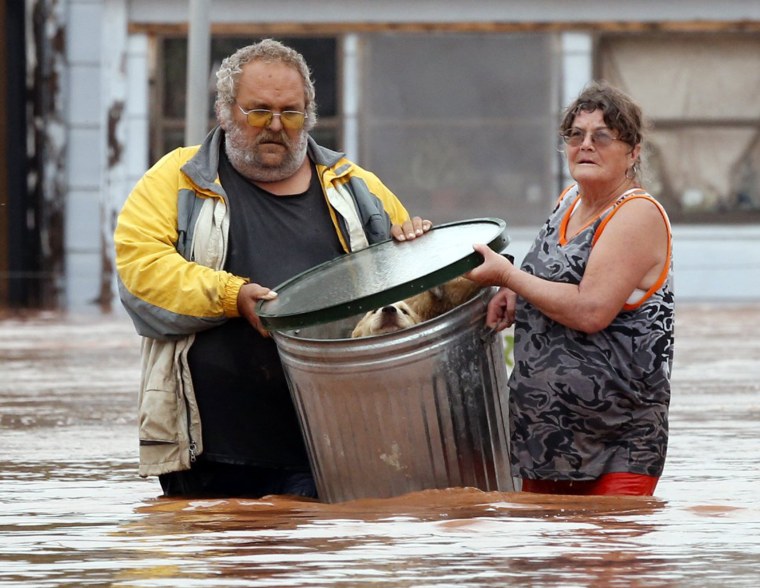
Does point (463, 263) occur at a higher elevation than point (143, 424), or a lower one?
higher

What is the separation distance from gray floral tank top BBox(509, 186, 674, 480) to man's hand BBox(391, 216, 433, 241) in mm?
605

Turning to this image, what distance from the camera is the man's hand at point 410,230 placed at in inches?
235

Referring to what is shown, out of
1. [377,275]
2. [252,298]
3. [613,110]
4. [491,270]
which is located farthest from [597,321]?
[252,298]

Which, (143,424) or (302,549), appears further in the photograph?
(143,424)

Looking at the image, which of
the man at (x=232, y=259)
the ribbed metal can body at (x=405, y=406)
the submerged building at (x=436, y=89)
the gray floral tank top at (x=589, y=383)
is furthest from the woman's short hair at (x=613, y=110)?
the submerged building at (x=436, y=89)

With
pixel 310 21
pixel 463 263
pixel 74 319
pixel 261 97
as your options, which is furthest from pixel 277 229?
pixel 310 21

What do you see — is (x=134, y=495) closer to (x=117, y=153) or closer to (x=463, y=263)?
(x=463, y=263)

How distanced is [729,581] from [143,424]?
2.22 metres

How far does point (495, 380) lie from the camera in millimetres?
5762

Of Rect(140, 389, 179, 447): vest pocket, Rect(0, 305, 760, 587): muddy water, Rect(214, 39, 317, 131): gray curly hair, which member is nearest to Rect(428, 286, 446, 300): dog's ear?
Rect(0, 305, 760, 587): muddy water

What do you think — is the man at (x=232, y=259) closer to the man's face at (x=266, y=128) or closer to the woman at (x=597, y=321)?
the man's face at (x=266, y=128)

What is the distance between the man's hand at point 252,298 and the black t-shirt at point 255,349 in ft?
0.64

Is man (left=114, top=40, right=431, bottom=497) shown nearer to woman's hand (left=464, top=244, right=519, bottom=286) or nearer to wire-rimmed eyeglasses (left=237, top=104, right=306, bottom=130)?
wire-rimmed eyeglasses (left=237, top=104, right=306, bottom=130)

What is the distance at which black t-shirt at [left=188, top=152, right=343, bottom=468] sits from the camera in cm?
598
